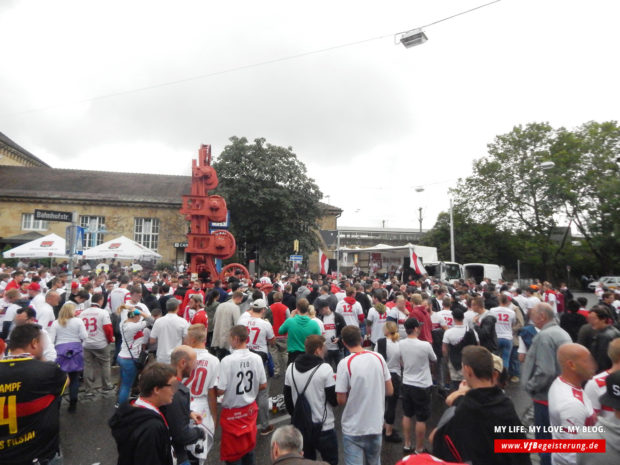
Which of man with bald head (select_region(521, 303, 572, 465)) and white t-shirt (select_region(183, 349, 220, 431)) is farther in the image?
man with bald head (select_region(521, 303, 572, 465))

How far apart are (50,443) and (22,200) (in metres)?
36.7

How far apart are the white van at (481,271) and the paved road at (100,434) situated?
65.4ft

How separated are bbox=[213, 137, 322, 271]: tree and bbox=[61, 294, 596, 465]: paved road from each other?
2047cm

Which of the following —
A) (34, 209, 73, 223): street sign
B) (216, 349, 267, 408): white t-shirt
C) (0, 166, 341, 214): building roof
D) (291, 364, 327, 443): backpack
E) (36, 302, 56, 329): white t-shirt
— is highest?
(0, 166, 341, 214): building roof

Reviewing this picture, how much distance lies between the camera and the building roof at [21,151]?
129 ft

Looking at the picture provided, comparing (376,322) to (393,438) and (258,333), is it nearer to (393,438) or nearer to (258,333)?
(393,438)

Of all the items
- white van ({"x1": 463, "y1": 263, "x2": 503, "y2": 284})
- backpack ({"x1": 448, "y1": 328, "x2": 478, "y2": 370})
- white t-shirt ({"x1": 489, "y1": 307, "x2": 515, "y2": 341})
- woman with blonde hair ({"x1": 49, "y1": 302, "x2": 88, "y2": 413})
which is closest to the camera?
backpack ({"x1": 448, "y1": 328, "x2": 478, "y2": 370})

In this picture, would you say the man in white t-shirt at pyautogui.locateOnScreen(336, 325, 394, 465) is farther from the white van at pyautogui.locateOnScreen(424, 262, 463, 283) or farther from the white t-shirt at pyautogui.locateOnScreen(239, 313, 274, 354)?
the white van at pyautogui.locateOnScreen(424, 262, 463, 283)

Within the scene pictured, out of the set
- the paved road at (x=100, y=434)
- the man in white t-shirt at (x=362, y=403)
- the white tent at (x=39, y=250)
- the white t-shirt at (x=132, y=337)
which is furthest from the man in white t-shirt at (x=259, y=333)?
the white tent at (x=39, y=250)

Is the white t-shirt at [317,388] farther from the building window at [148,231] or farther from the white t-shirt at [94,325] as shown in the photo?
the building window at [148,231]

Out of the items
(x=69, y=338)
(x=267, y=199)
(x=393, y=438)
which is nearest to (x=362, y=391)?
(x=393, y=438)

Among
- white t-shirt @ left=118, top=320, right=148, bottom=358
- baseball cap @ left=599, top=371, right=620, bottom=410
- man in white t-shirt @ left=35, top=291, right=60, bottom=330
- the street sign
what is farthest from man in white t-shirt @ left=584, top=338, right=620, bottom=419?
the street sign

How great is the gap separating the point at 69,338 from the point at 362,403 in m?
5.19

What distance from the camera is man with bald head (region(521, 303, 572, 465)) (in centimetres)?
410
